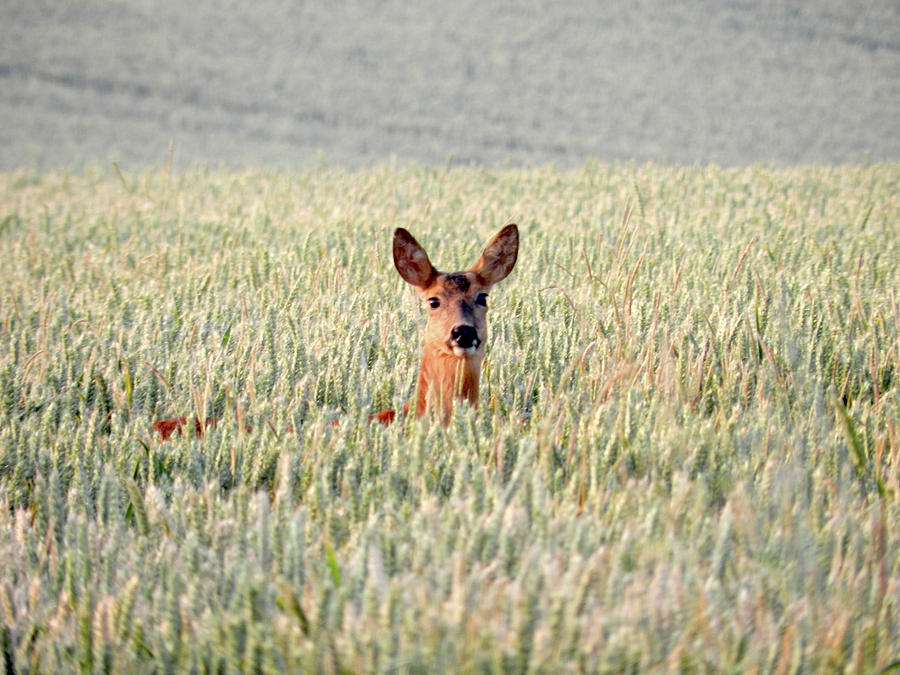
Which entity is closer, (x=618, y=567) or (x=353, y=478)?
(x=618, y=567)

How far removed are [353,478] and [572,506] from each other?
63 cm

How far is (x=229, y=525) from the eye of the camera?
85.8 inches

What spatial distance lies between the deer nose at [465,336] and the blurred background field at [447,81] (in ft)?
37.5

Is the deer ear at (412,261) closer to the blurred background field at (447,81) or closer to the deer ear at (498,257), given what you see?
the deer ear at (498,257)

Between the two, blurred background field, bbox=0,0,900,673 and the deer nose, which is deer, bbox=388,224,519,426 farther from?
blurred background field, bbox=0,0,900,673

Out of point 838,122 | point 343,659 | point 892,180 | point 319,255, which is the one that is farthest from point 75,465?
point 838,122

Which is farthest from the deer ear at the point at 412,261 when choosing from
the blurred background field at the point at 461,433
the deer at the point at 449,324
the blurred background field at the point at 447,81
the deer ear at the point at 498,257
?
the blurred background field at the point at 447,81

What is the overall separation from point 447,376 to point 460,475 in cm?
134

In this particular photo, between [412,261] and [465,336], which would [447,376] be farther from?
[412,261]

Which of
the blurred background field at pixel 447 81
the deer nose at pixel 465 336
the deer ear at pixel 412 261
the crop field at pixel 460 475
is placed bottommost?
the crop field at pixel 460 475

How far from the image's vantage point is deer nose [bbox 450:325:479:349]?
332 cm

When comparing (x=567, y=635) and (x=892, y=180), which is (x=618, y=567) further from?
(x=892, y=180)

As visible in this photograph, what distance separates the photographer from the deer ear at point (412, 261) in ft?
11.9

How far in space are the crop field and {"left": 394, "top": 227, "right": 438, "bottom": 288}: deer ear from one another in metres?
0.37
